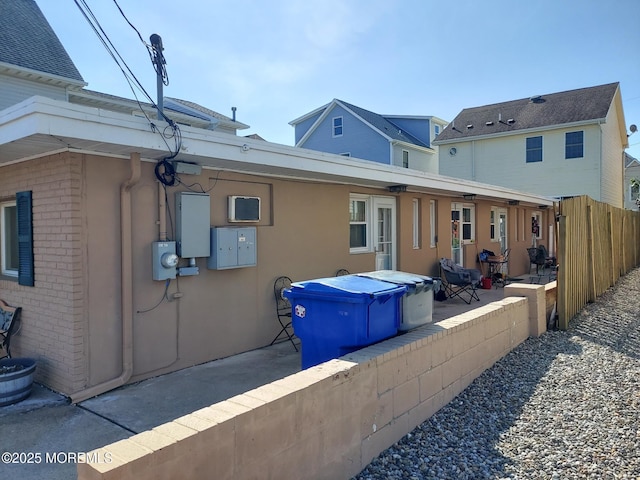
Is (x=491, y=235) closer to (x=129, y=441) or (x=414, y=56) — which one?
(x=414, y=56)

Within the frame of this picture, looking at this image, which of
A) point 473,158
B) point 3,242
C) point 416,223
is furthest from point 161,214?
point 473,158

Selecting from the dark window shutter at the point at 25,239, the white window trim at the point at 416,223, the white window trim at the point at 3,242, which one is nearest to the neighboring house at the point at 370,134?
the white window trim at the point at 416,223

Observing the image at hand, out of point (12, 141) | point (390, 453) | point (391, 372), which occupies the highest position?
point (12, 141)

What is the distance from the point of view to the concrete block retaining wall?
2.05 metres

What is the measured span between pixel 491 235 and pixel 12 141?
38.1ft

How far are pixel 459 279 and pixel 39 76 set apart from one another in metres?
12.7

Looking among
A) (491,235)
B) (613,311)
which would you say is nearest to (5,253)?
(613,311)

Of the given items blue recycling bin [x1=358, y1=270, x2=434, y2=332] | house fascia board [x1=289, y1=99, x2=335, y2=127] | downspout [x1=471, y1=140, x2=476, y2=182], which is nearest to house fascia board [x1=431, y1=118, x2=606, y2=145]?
downspout [x1=471, y1=140, x2=476, y2=182]

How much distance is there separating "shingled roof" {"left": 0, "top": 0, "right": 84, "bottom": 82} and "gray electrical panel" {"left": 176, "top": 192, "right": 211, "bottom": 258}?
11.1 metres

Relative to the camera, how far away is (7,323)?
17.0 feet

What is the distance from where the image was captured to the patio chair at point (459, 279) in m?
9.16

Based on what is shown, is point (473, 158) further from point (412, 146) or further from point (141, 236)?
point (141, 236)

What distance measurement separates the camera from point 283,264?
6559mm

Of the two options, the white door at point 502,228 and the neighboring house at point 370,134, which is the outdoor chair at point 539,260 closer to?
the white door at point 502,228
